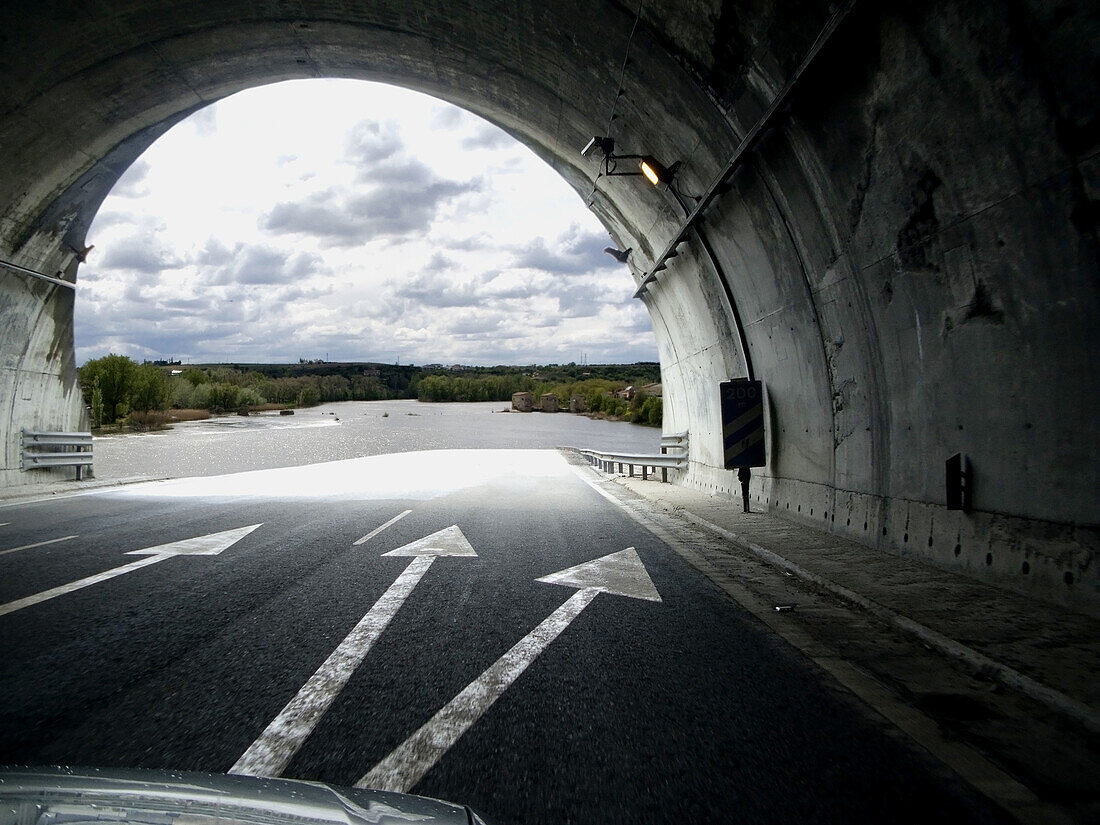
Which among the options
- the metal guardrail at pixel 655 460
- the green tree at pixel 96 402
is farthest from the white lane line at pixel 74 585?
the green tree at pixel 96 402

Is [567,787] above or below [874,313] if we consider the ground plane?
below

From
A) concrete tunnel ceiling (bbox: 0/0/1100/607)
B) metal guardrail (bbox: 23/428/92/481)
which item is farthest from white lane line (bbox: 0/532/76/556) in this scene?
metal guardrail (bbox: 23/428/92/481)

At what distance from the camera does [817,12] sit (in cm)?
605

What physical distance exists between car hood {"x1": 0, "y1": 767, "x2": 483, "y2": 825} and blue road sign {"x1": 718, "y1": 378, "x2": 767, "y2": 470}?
903 centimetres

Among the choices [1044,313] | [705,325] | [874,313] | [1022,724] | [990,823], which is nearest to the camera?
[990,823]

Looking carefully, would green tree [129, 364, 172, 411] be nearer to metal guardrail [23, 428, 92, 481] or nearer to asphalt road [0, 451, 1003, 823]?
metal guardrail [23, 428, 92, 481]

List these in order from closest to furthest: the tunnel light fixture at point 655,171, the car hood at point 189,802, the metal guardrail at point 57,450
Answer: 1. the car hood at point 189,802
2. the tunnel light fixture at point 655,171
3. the metal guardrail at point 57,450

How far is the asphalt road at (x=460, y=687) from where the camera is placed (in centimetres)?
259

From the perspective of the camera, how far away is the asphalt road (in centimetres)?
259

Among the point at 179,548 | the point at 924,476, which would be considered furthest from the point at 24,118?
the point at 924,476

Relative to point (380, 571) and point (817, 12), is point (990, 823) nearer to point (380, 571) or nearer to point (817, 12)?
point (380, 571)

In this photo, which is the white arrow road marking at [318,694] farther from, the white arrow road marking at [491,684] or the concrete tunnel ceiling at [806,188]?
the concrete tunnel ceiling at [806,188]

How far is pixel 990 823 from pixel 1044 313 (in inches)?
149

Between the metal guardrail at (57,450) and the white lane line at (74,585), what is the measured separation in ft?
30.3
